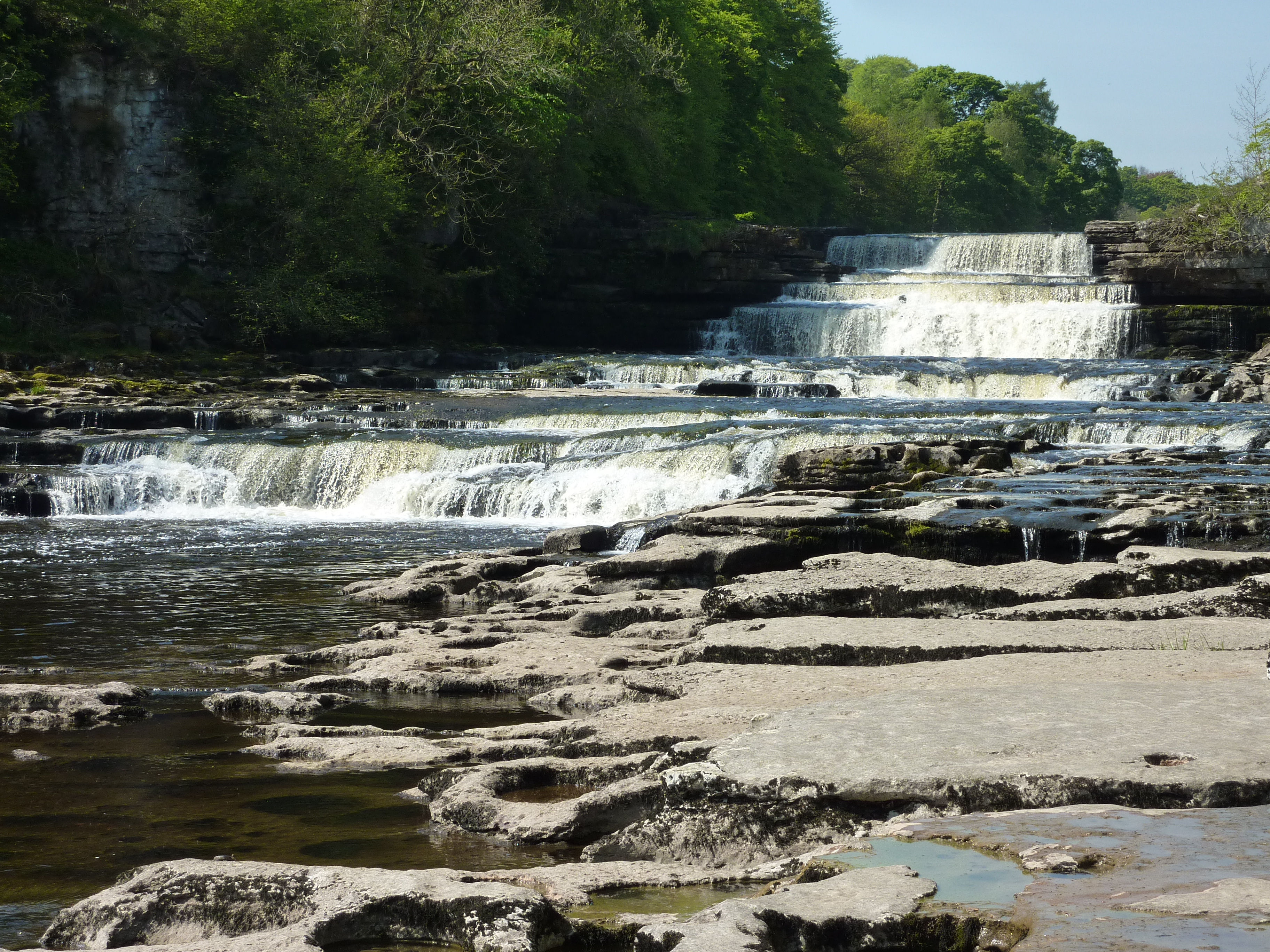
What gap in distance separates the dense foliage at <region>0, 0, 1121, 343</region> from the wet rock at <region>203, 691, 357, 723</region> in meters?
24.4

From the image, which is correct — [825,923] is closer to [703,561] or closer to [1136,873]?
[1136,873]

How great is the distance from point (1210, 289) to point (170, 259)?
82.1ft

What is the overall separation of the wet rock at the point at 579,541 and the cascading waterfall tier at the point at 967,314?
20.2 metres

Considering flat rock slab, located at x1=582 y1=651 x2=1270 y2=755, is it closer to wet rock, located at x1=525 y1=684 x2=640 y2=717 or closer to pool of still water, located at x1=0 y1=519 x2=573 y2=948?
wet rock, located at x1=525 y1=684 x2=640 y2=717

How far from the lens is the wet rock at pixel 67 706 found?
20.9 feet

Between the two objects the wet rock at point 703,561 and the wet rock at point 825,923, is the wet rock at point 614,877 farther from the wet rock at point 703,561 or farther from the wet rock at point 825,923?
the wet rock at point 703,561

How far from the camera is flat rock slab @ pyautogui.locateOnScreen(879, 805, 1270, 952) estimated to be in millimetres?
2740

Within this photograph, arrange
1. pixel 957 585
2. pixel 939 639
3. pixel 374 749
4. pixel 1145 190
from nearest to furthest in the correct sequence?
pixel 374 749, pixel 939 639, pixel 957 585, pixel 1145 190

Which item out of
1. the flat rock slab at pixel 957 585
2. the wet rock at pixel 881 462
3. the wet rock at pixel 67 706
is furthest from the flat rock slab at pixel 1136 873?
the wet rock at pixel 881 462

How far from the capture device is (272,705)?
665 centimetres

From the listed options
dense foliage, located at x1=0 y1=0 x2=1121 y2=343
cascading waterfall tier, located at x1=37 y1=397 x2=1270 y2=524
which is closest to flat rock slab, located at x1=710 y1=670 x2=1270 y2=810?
cascading waterfall tier, located at x1=37 y1=397 x2=1270 y2=524

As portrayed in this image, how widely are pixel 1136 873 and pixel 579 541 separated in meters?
9.41

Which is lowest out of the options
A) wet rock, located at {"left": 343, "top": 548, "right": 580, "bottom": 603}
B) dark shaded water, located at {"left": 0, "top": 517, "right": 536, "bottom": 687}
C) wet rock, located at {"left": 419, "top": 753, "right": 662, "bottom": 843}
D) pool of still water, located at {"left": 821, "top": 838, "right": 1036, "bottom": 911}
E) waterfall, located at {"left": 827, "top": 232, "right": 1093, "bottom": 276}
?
dark shaded water, located at {"left": 0, "top": 517, "right": 536, "bottom": 687}

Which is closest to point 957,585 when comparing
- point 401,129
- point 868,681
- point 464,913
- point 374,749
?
point 868,681
